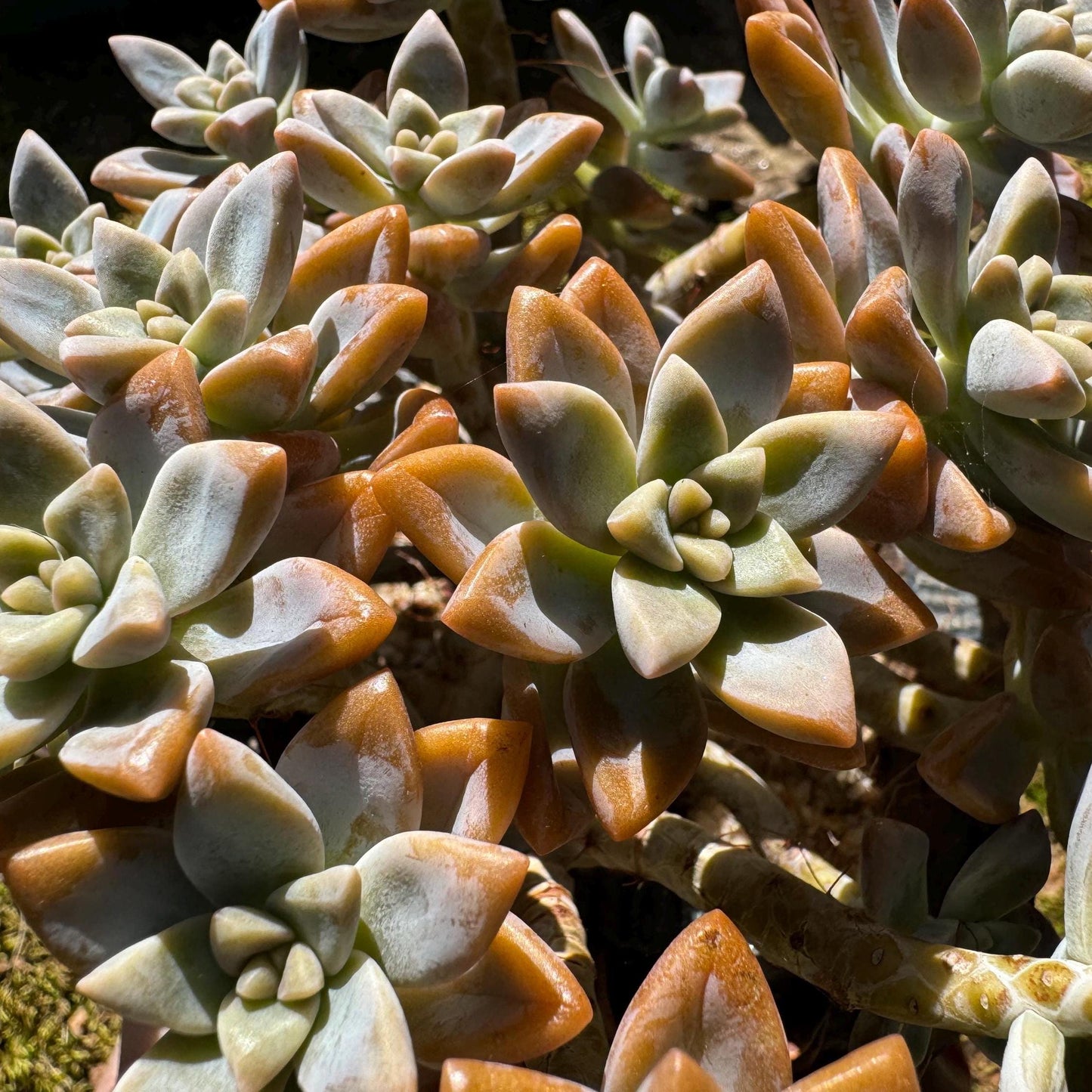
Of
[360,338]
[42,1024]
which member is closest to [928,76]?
[360,338]

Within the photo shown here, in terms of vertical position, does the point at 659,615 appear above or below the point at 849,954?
above

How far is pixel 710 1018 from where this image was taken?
1.77 feet

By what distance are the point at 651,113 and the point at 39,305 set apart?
757 mm

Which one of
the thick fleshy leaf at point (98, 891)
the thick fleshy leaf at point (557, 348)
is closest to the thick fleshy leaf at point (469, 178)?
the thick fleshy leaf at point (557, 348)

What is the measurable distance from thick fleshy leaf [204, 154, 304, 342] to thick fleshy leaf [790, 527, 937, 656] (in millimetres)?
428

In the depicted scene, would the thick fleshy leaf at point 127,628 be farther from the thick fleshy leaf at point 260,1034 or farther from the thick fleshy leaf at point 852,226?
the thick fleshy leaf at point 852,226

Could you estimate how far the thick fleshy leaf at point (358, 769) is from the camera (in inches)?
23.2

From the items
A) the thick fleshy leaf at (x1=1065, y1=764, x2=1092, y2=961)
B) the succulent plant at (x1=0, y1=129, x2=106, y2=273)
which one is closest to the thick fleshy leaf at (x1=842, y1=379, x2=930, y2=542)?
the thick fleshy leaf at (x1=1065, y1=764, x2=1092, y2=961)

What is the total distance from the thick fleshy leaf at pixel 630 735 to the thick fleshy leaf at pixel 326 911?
154mm

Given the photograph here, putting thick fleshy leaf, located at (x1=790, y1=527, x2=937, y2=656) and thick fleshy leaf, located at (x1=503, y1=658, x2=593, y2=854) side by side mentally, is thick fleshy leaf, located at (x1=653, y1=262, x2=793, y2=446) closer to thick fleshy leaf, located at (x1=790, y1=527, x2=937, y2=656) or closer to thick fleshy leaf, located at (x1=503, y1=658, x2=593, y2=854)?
thick fleshy leaf, located at (x1=790, y1=527, x2=937, y2=656)

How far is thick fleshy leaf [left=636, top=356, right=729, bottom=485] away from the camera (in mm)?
623

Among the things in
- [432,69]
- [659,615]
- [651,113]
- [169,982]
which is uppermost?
[432,69]

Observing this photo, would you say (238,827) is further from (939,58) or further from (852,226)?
(939,58)

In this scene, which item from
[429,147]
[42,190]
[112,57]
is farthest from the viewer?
[112,57]
